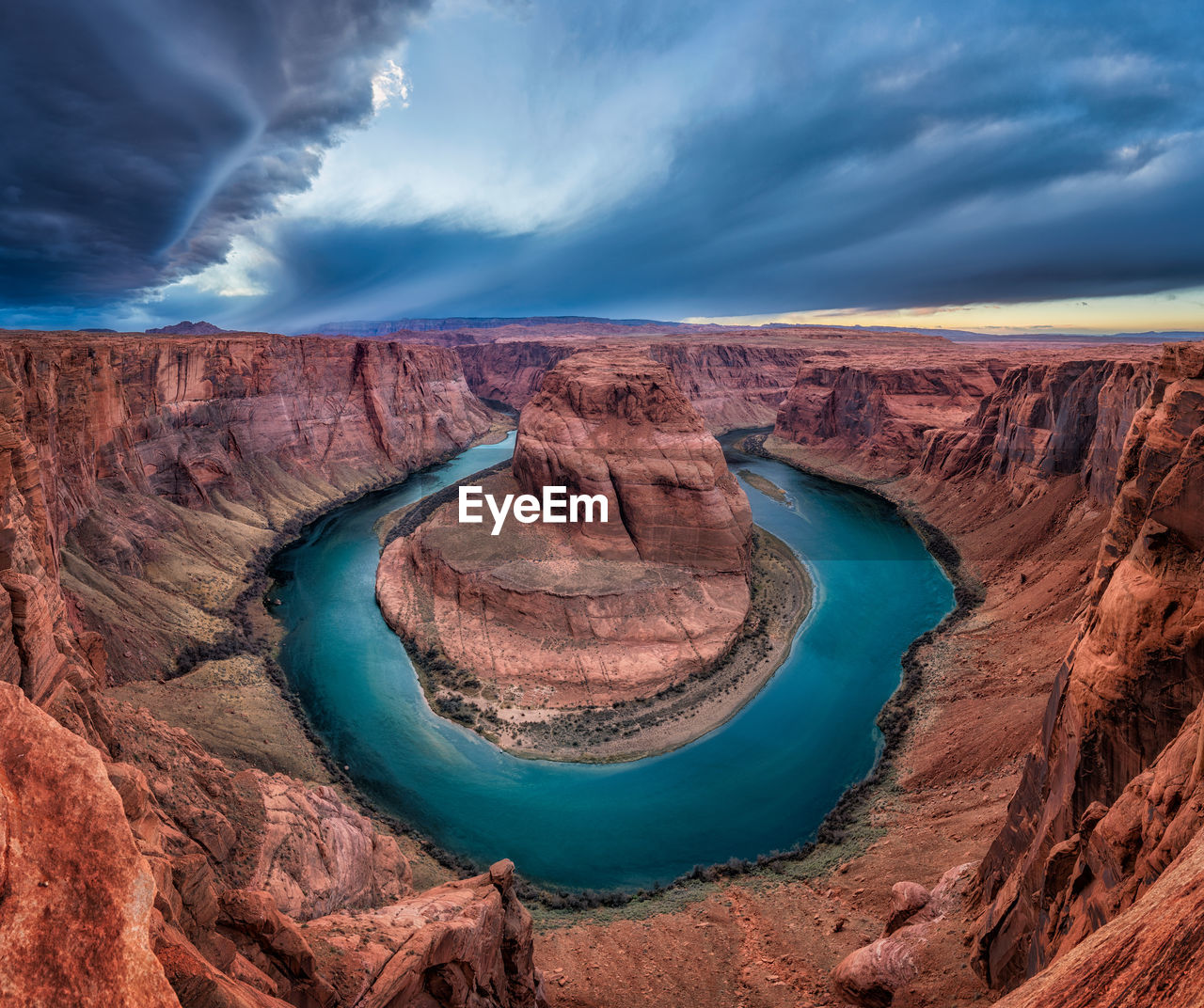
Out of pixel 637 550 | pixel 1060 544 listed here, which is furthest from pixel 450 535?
pixel 1060 544

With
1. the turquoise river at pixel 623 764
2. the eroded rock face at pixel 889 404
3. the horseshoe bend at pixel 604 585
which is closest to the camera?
the turquoise river at pixel 623 764

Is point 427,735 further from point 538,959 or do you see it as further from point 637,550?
point 637,550

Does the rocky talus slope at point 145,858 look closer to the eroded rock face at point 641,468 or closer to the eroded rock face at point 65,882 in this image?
the eroded rock face at point 65,882

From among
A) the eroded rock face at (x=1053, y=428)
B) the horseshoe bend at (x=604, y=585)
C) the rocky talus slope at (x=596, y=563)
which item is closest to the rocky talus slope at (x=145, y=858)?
the horseshoe bend at (x=604, y=585)

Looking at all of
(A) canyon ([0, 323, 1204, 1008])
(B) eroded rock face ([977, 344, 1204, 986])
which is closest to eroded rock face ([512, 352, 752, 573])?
(A) canyon ([0, 323, 1204, 1008])

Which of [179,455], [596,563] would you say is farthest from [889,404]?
[179,455]

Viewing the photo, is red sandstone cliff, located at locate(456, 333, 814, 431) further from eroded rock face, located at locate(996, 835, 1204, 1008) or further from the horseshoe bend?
eroded rock face, located at locate(996, 835, 1204, 1008)
